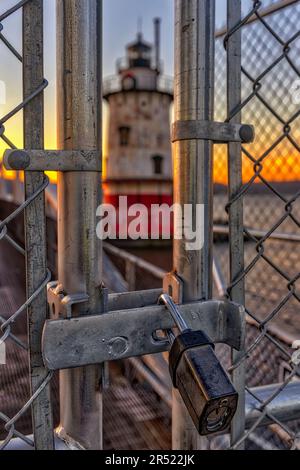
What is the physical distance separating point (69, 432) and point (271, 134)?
1430 millimetres

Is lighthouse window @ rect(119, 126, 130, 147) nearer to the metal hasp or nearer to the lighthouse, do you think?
the lighthouse

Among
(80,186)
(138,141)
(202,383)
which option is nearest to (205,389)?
(202,383)

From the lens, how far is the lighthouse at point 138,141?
10.6 meters

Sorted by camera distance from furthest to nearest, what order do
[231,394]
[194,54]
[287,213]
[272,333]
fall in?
[272,333], [287,213], [194,54], [231,394]

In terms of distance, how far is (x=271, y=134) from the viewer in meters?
1.60

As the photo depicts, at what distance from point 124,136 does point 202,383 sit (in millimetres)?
10680

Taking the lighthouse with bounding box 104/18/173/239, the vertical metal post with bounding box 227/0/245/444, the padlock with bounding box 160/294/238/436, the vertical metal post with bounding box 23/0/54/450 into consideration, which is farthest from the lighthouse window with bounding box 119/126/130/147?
the padlock with bounding box 160/294/238/436

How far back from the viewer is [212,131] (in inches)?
20.7

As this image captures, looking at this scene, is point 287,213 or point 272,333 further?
point 272,333

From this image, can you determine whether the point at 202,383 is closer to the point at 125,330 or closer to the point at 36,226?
the point at 125,330

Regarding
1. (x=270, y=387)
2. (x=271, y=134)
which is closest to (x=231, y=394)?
(x=270, y=387)

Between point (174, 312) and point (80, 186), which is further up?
point (80, 186)

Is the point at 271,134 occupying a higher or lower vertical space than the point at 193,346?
higher
